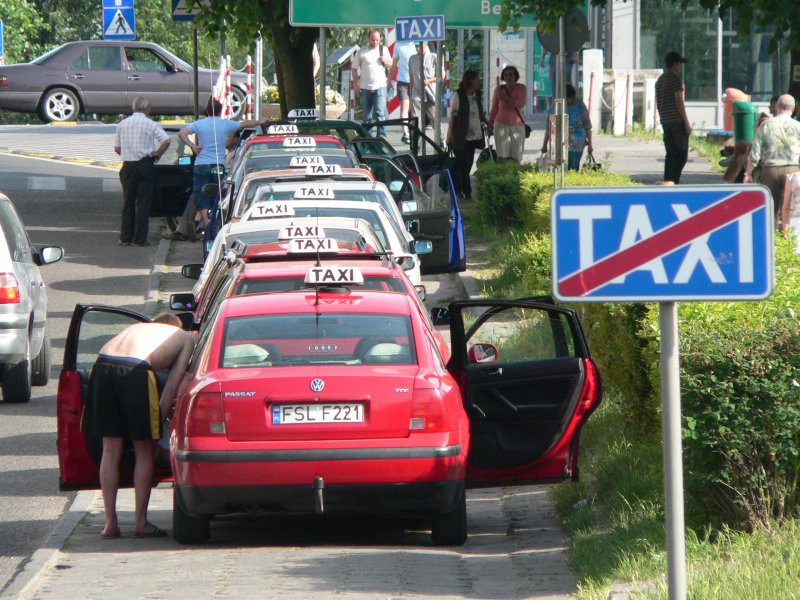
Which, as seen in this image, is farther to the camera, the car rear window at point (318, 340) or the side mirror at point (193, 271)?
the side mirror at point (193, 271)

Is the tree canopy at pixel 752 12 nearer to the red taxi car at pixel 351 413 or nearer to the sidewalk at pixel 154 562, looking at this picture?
the sidewalk at pixel 154 562

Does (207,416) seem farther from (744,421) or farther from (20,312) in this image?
(20,312)

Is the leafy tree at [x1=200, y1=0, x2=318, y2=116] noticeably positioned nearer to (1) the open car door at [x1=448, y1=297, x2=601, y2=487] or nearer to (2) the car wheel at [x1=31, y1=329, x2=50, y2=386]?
(2) the car wheel at [x1=31, y1=329, x2=50, y2=386]

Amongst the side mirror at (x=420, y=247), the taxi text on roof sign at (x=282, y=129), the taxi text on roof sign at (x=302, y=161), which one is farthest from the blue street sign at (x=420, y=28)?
the side mirror at (x=420, y=247)

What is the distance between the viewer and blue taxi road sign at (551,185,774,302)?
15.2 feet

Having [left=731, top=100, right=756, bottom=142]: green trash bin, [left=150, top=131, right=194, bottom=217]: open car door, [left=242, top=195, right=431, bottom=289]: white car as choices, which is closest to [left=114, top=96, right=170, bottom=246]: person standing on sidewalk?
[left=150, top=131, right=194, bottom=217]: open car door

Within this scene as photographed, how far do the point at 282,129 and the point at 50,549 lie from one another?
1257 centimetres

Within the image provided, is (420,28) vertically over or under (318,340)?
over

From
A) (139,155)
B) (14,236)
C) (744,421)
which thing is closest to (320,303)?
(744,421)

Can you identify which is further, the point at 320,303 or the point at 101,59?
the point at 101,59

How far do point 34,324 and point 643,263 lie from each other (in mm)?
8843

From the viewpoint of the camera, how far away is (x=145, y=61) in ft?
123

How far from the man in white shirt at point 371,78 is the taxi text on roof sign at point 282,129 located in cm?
1250

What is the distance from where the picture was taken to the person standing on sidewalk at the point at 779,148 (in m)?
16.5
